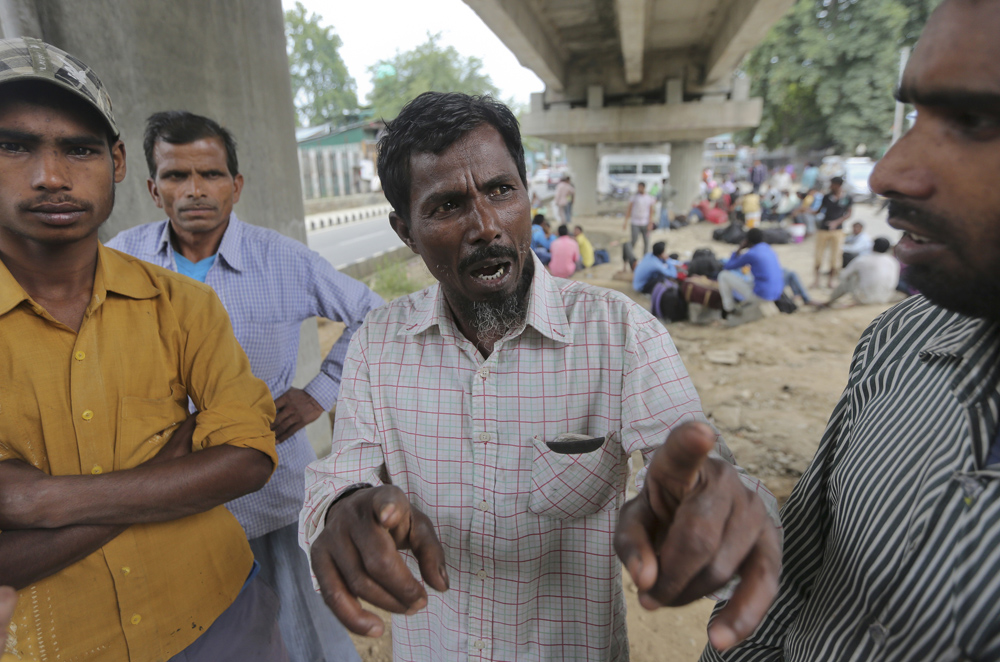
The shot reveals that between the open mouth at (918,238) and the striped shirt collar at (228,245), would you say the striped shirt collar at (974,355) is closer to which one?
the open mouth at (918,238)

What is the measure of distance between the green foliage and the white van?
9539 mm

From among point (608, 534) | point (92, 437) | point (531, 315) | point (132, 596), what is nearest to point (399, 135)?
point (531, 315)

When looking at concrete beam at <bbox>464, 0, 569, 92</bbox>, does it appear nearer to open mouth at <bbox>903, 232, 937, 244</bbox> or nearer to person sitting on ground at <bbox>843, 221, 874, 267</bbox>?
person sitting on ground at <bbox>843, 221, 874, 267</bbox>

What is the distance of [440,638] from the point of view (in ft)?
4.82

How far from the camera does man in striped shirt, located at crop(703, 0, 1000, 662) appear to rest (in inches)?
30.9

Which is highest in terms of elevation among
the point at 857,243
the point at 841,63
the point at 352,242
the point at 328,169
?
the point at 841,63

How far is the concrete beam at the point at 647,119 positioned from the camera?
15.5 m

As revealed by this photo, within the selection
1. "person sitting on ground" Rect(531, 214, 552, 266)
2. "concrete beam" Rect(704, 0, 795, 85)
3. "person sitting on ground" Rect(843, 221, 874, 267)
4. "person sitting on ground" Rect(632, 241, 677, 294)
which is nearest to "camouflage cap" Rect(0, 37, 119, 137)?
"person sitting on ground" Rect(632, 241, 677, 294)

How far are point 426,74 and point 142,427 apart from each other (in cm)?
4792

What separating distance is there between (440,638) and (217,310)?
1.07m

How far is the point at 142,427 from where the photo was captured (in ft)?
4.40

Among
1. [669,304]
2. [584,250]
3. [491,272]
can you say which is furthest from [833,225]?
[491,272]

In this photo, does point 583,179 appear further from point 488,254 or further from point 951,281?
point 951,281

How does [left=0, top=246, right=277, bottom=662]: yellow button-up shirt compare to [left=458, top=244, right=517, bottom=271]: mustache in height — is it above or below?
below
